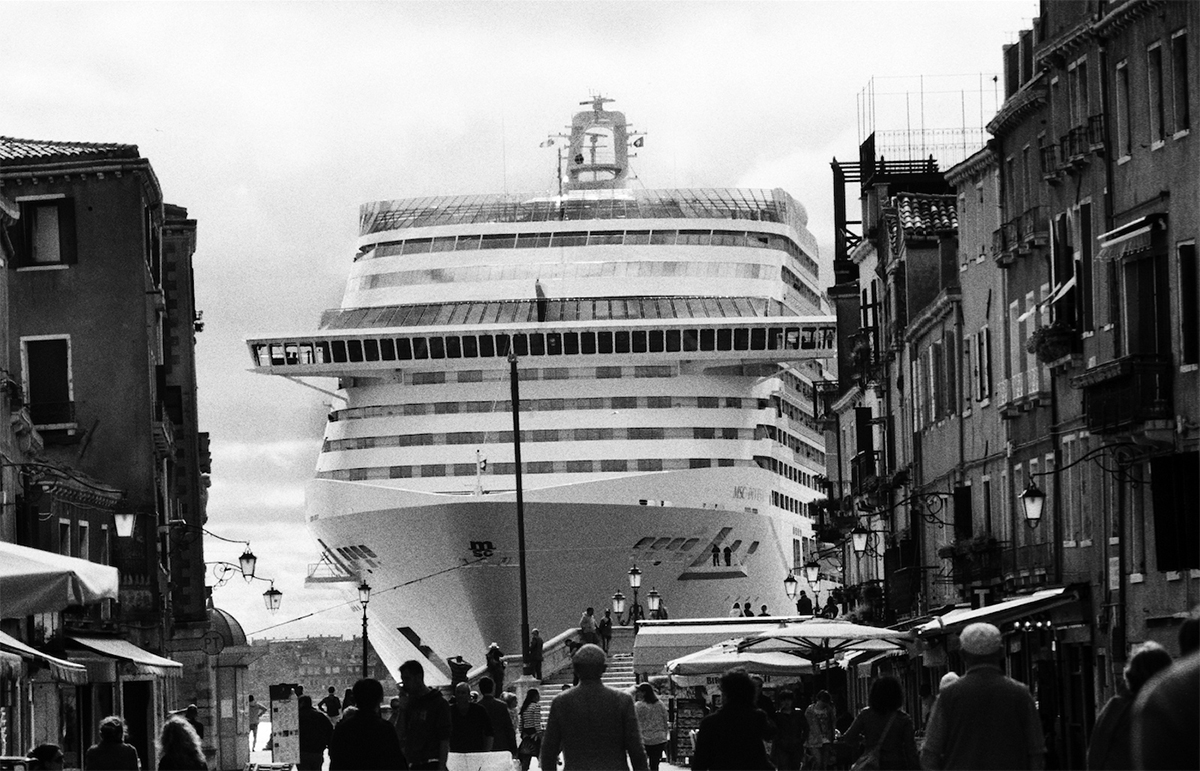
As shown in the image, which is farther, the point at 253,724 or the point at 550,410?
the point at 253,724

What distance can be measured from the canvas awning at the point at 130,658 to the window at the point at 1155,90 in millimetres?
13265

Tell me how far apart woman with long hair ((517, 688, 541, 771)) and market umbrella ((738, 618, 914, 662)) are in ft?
20.6

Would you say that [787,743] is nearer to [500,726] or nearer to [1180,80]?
[500,726]

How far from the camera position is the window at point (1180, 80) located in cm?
2662

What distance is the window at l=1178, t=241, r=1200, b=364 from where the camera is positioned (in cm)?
2608

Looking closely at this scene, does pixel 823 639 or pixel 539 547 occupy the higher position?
pixel 539 547

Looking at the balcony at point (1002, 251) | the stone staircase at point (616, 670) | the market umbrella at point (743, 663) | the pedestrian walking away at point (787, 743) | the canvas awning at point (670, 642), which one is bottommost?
the stone staircase at point (616, 670)

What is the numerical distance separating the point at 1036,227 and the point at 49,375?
17697 mm

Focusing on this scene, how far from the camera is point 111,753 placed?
16.6 meters

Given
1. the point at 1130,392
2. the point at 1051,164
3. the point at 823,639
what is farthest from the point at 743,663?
the point at 1051,164

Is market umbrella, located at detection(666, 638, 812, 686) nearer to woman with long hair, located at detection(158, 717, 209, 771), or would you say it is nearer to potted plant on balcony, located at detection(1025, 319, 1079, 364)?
potted plant on balcony, located at detection(1025, 319, 1079, 364)

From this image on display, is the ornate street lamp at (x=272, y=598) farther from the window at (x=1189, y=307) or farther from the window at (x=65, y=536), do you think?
the window at (x=1189, y=307)

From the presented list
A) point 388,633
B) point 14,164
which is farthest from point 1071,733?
point 388,633

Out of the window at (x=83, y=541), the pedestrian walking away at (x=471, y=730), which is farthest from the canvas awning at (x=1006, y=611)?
the window at (x=83, y=541)
